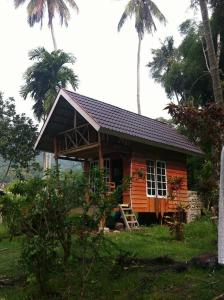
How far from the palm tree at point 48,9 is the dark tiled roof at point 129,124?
655 inches

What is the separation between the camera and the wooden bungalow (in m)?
16.7

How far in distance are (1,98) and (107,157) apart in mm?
13827

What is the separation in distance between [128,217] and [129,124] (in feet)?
11.8

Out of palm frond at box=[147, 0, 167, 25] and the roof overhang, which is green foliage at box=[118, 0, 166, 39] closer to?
palm frond at box=[147, 0, 167, 25]

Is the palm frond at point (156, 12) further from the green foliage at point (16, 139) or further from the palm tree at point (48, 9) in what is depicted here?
the green foliage at point (16, 139)

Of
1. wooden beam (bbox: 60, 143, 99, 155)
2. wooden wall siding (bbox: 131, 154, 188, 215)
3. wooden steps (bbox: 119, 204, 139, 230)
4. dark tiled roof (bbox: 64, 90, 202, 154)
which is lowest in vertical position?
wooden steps (bbox: 119, 204, 139, 230)

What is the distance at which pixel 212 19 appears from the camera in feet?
77.8

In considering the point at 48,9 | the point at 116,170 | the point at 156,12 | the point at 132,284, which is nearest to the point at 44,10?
the point at 48,9

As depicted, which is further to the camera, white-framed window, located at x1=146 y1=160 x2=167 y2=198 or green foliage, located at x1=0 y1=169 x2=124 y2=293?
white-framed window, located at x1=146 y1=160 x2=167 y2=198

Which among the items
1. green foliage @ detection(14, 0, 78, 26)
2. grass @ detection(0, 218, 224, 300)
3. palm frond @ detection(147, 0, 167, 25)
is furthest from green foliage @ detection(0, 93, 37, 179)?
grass @ detection(0, 218, 224, 300)

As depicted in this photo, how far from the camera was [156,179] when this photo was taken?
18.9m

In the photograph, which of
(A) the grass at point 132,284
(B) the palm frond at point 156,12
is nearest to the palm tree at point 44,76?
(B) the palm frond at point 156,12

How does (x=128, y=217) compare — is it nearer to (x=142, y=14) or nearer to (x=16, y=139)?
(x=16, y=139)

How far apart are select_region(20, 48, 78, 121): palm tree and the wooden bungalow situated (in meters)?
11.9
